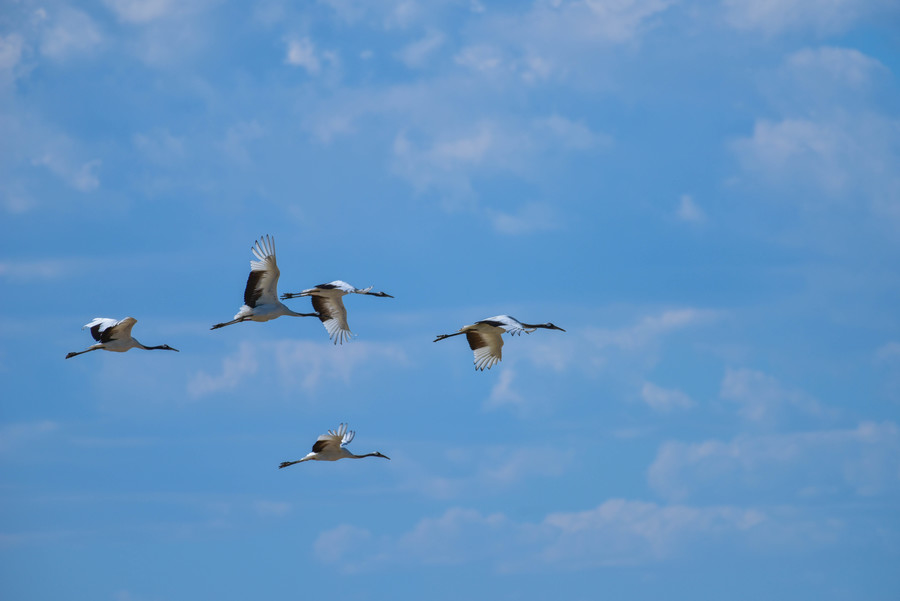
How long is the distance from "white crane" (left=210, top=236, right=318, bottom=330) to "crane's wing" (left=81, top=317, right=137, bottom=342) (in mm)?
3552

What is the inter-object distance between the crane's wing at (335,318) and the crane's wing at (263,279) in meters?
5.41

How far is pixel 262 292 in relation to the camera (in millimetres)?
63219

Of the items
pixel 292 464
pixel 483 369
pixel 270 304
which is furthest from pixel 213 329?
pixel 483 369

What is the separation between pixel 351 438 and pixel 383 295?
828 centimetres

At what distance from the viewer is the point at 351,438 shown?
211 feet

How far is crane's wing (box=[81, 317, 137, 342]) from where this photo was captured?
63781mm

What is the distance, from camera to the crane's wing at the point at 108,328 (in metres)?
63.8

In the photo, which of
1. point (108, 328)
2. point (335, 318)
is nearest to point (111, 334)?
point (108, 328)

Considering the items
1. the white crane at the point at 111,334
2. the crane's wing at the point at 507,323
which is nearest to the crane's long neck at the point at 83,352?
the white crane at the point at 111,334

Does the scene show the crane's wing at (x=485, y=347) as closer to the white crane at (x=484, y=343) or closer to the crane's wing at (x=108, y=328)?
the white crane at (x=484, y=343)

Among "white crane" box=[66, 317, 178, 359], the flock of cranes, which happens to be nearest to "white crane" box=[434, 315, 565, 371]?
the flock of cranes

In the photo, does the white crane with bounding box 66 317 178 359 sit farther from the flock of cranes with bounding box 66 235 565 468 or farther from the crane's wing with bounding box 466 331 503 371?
the crane's wing with bounding box 466 331 503 371

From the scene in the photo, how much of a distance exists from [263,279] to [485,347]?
29.9 ft

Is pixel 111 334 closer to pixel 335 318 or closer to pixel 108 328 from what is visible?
pixel 108 328
